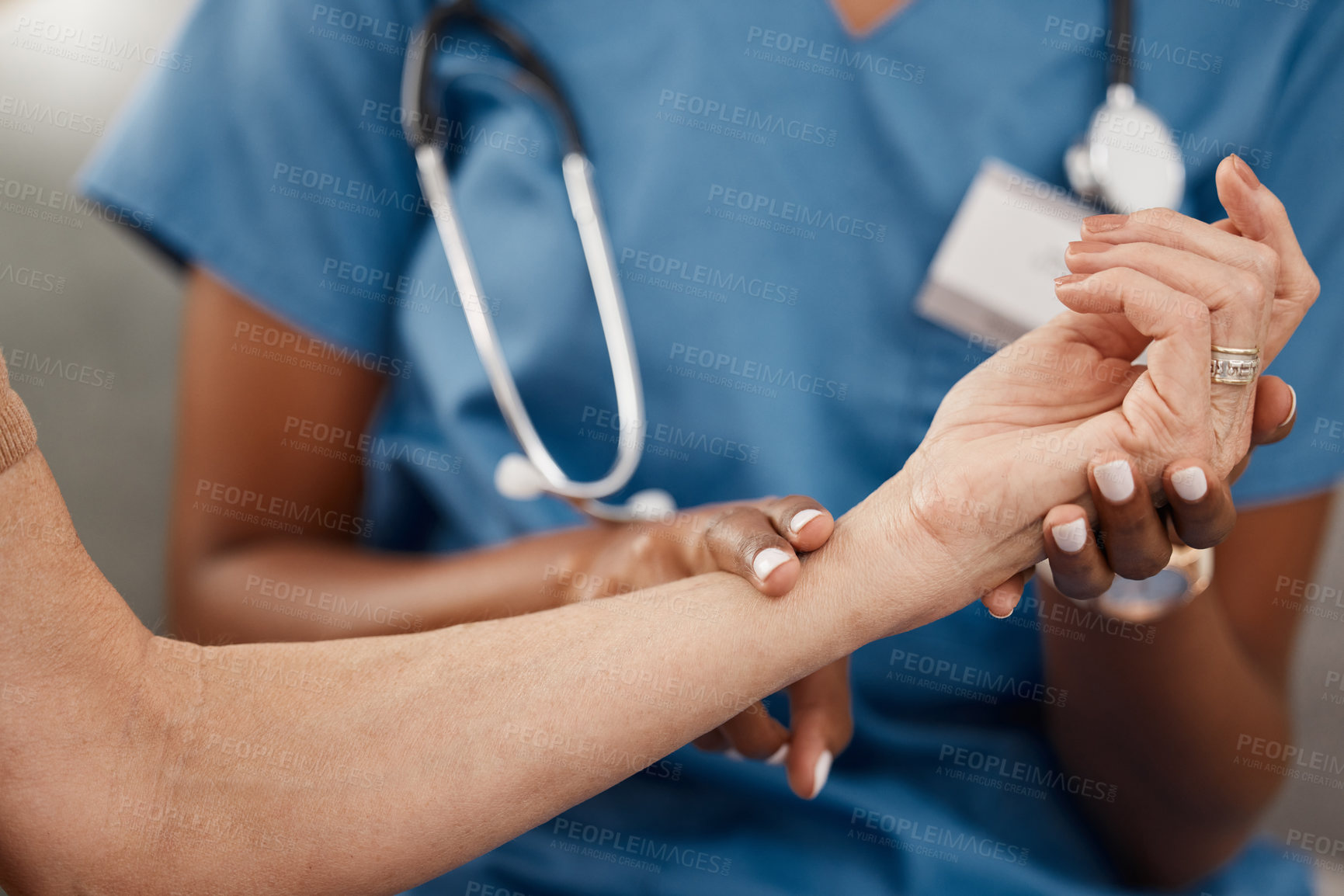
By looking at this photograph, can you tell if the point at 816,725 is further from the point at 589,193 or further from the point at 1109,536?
the point at 589,193

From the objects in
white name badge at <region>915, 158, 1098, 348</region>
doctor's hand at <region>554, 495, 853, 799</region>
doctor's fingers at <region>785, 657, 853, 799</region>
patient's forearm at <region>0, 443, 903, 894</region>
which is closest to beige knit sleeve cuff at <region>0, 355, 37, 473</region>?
patient's forearm at <region>0, 443, 903, 894</region>

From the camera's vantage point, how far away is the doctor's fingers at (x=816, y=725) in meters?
0.58

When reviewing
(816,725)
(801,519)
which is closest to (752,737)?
(816,725)

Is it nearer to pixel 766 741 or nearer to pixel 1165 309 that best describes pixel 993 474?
pixel 1165 309

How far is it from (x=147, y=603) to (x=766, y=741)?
0.83m

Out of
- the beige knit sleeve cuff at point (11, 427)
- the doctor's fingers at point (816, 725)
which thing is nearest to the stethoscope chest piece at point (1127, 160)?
the doctor's fingers at point (816, 725)

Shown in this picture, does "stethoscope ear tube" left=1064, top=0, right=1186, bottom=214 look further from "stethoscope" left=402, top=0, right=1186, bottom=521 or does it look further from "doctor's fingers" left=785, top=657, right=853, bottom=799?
"doctor's fingers" left=785, top=657, right=853, bottom=799

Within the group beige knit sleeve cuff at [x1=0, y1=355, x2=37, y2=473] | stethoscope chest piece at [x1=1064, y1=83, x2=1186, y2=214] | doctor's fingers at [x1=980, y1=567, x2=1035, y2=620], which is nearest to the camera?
beige knit sleeve cuff at [x1=0, y1=355, x2=37, y2=473]

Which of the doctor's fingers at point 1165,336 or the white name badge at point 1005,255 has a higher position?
the doctor's fingers at point 1165,336

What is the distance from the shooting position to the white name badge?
2.22ft

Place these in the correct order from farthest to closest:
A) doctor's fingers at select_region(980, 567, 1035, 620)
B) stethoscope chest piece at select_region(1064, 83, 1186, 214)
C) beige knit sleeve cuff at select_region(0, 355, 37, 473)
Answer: stethoscope chest piece at select_region(1064, 83, 1186, 214), doctor's fingers at select_region(980, 567, 1035, 620), beige knit sleeve cuff at select_region(0, 355, 37, 473)

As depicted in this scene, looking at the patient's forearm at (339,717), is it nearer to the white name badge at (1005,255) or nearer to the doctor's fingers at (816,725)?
the doctor's fingers at (816,725)

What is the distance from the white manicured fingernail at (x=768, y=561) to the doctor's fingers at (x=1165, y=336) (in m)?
0.20

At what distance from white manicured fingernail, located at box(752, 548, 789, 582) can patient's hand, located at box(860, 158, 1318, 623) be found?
0.22 ft
